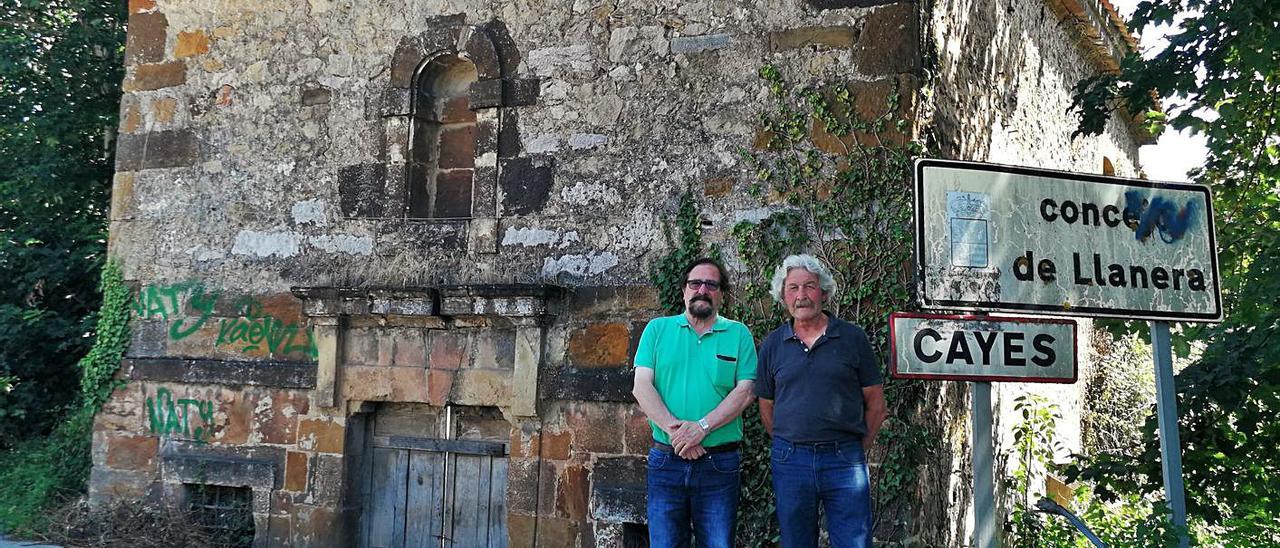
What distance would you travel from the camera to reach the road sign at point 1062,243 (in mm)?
3328

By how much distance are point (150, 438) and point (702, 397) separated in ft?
14.2

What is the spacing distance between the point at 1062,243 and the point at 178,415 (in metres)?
5.58

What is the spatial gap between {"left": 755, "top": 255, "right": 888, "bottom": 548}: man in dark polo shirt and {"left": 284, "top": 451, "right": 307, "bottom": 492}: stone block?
3456 millimetres

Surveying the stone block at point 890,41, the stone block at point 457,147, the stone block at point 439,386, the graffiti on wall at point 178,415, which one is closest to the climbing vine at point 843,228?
the stone block at point 890,41

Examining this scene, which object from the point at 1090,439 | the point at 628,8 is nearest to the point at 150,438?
the point at 628,8

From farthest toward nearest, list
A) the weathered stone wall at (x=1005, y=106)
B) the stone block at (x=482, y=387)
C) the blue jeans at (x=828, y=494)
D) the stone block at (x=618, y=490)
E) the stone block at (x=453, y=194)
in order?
the stone block at (x=453, y=194), the stone block at (x=482, y=387), the weathered stone wall at (x=1005, y=106), the stone block at (x=618, y=490), the blue jeans at (x=828, y=494)

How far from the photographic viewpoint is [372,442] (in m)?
6.61

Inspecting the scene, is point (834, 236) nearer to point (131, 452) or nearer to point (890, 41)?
point (890, 41)

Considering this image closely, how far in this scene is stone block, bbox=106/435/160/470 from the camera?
7.00m

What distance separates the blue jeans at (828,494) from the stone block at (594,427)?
183cm

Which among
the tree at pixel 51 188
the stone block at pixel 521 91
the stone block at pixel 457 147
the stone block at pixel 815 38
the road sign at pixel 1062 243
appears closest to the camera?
the road sign at pixel 1062 243

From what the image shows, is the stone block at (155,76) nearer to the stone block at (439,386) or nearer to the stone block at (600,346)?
the stone block at (439,386)

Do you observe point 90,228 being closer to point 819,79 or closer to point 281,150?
point 281,150

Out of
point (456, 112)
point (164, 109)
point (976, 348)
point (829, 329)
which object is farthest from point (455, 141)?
point (976, 348)
